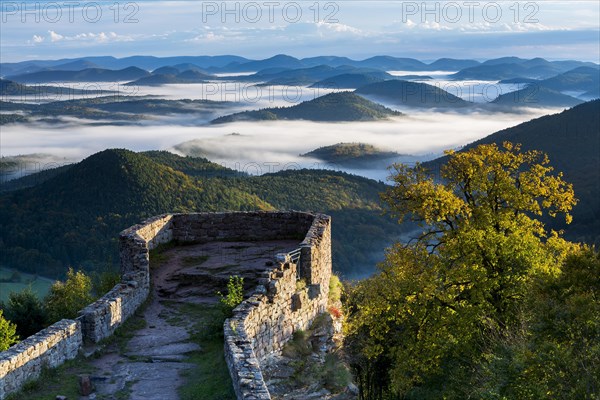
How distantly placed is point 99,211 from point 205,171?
3295 centimetres

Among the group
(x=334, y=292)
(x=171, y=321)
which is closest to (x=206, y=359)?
(x=171, y=321)

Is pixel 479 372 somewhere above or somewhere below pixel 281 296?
below

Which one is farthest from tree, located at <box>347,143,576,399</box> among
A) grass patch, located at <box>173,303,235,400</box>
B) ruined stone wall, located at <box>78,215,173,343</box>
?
ruined stone wall, located at <box>78,215,173,343</box>

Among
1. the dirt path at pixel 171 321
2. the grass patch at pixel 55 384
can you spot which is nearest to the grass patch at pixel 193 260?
the dirt path at pixel 171 321

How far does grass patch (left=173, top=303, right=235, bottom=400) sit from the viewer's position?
44.2 ft

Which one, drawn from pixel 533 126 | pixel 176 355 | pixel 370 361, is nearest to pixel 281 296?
pixel 176 355

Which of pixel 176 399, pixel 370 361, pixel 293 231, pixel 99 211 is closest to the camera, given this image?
pixel 176 399

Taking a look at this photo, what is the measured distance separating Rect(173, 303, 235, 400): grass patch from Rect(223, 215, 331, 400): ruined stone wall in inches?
11.9

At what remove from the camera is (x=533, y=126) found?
132 metres

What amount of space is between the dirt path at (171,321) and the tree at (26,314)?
598 centimetres

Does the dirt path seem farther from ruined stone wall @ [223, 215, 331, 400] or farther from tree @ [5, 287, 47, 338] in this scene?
tree @ [5, 287, 47, 338]

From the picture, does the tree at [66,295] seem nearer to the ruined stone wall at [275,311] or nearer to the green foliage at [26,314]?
the green foliage at [26,314]

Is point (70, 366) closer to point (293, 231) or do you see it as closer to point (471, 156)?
point (293, 231)

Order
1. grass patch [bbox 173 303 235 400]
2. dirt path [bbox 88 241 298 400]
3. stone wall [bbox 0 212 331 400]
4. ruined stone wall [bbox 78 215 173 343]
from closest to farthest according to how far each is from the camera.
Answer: grass patch [bbox 173 303 235 400] → stone wall [bbox 0 212 331 400] → dirt path [bbox 88 241 298 400] → ruined stone wall [bbox 78 215 173 343]
